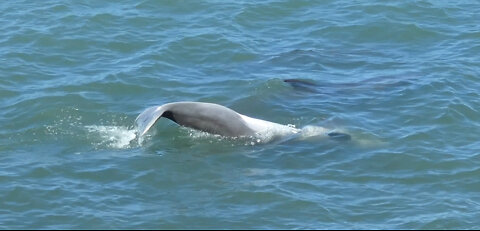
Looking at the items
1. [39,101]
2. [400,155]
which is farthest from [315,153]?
[39,101]

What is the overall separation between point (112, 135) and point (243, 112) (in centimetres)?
293

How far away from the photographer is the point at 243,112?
63.3 feet

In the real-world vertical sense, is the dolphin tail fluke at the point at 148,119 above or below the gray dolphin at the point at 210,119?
below

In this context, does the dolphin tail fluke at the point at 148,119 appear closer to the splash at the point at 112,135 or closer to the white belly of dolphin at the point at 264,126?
the splash at the point at 112,135

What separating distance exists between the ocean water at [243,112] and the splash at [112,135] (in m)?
0.04

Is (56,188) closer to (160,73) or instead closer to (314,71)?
(160,73)

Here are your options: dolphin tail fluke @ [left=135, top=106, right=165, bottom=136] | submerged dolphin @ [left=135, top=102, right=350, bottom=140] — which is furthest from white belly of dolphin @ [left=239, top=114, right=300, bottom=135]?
dolphin tail fluke @ [left=135, top=106, right=165, bottom=136]

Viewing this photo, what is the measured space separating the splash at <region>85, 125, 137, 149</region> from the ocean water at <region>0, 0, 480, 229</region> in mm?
39

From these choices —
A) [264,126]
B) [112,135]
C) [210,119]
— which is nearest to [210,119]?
[210,119]

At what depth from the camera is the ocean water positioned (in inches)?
591

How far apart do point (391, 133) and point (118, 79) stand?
631 cm

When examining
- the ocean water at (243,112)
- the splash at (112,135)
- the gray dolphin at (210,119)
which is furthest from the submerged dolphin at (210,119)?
the splash at (112,135)

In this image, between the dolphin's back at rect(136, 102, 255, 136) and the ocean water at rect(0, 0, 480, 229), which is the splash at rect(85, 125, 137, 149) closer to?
the ocean water at rect(0, 0, 480, 229)

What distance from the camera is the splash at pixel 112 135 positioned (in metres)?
17.5
